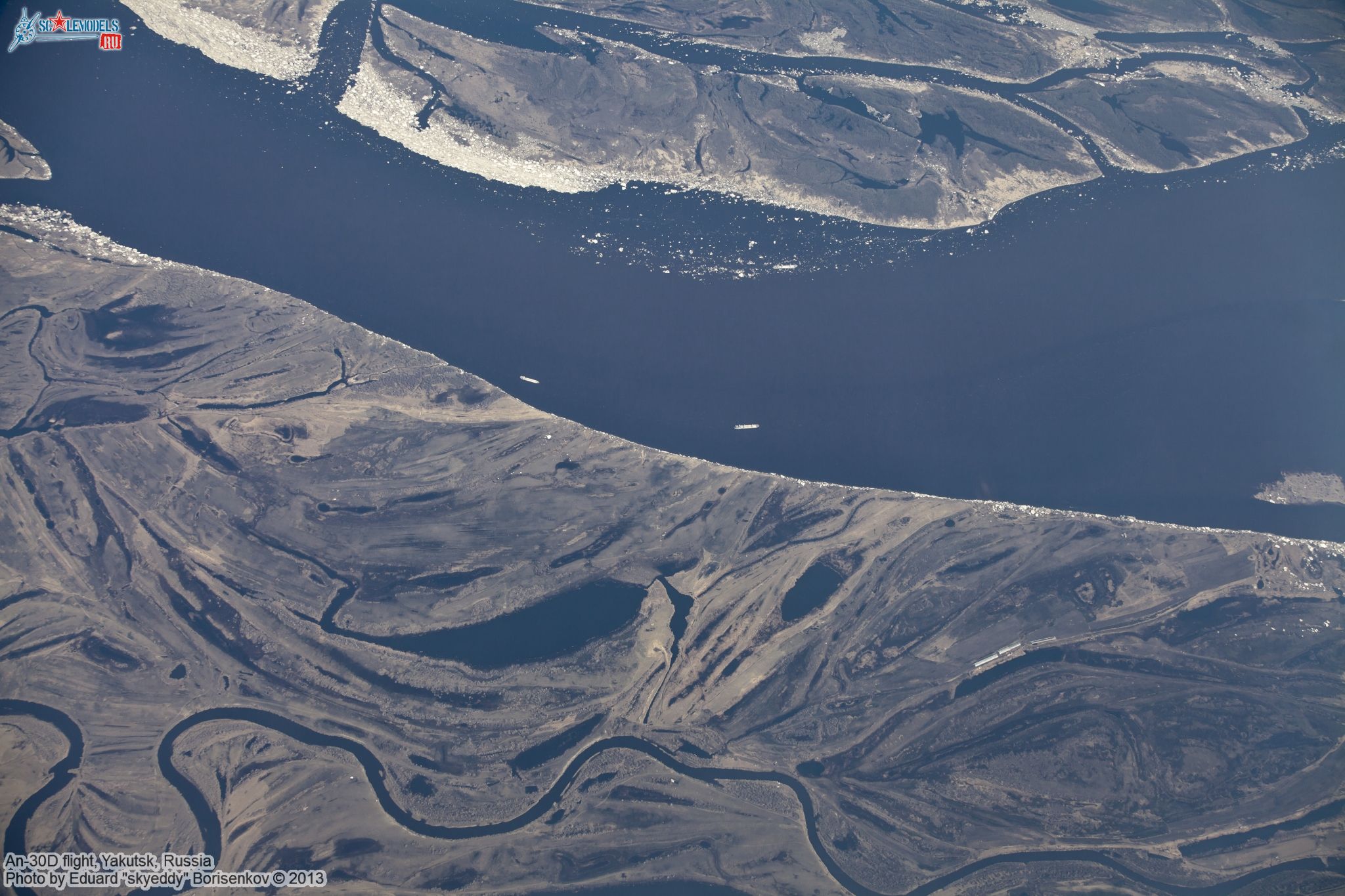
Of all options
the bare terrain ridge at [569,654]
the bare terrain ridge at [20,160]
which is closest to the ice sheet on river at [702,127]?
the bare terrain ridge at [569,654]

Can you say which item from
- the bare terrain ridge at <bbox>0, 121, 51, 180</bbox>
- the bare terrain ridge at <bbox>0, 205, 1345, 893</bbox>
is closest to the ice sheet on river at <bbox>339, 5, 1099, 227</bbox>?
the bare terrain ridge at <bbox>0, 205, 1345, 893</bbox>

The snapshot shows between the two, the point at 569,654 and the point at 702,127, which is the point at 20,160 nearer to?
the point at 702,127

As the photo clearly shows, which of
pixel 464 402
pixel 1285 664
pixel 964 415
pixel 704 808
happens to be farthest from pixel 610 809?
pixel 1285 664

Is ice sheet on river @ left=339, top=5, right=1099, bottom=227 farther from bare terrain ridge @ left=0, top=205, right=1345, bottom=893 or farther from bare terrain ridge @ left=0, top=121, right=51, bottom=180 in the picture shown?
bare terrain ridge @ left=0, top=121, right=51, bottom=180

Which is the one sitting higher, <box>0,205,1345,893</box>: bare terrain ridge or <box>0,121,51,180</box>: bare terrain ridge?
<box>0,121,51,180</box>: bare terrain ridge

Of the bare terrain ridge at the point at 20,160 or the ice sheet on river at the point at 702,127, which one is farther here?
the ice sheet on river at the point at 702,127

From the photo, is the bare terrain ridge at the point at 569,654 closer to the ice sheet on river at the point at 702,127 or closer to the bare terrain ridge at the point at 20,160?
the bare terrain ridge at the point at 20,160

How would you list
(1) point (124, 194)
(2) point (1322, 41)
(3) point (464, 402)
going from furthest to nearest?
(2) point (1322, 41) → (1) point (124, 194) → (3) point (464, 402)

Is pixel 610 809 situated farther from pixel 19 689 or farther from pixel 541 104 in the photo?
pixel 541 104
